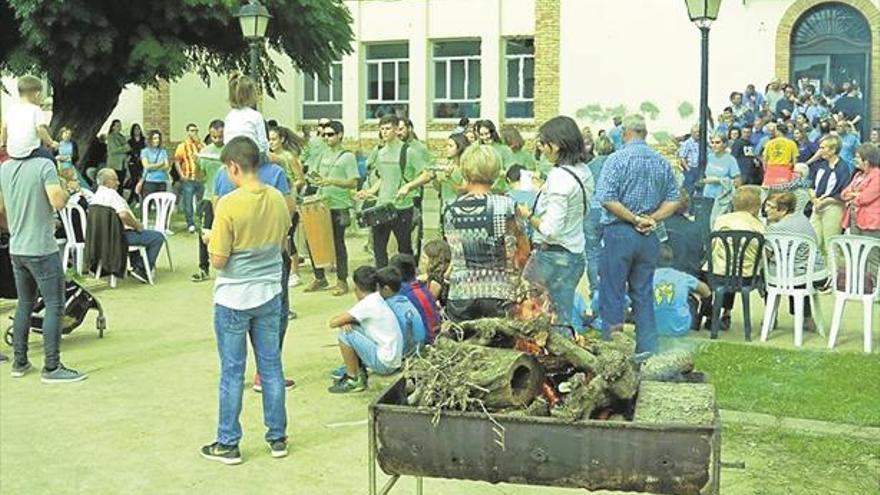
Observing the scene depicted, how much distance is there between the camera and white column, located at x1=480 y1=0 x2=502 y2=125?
33.8 meters

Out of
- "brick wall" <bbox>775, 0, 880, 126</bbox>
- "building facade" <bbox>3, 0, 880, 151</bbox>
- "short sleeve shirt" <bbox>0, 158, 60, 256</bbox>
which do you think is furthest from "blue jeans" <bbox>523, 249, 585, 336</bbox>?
"brick wall" <bbox>775, 0, 880, 126</bbox>

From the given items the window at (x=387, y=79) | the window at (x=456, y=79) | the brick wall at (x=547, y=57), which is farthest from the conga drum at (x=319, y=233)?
the window at (x=387, y=79)

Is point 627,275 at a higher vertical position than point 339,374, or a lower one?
higher

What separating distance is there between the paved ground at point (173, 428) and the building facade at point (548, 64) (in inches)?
672

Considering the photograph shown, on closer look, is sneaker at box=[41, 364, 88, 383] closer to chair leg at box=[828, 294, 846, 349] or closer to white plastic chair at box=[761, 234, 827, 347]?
white plastic chair at box=[761, 234, 827, 347]

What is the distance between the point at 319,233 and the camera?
13.8 m

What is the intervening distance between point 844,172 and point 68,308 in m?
10.1

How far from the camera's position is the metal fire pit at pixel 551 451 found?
4289 millimetres

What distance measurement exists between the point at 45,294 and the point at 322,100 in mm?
29608

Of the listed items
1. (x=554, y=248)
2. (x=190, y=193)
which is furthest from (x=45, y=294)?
(x=190, y=193)

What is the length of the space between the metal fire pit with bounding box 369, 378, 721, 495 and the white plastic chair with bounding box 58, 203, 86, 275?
10.5 meters

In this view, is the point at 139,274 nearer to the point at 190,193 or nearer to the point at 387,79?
the point at 190,193

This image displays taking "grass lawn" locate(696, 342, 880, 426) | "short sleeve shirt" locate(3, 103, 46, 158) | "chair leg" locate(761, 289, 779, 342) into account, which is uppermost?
"short sleeve shirt" locate(3, 103, 46, 158)

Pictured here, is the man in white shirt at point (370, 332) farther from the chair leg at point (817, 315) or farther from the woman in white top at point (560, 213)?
the chair leg at point (817, 315)
